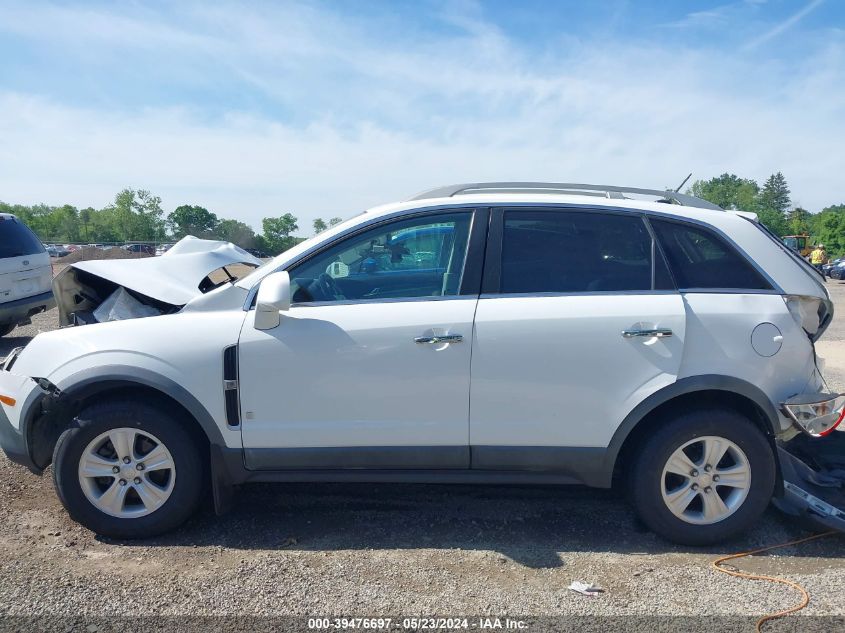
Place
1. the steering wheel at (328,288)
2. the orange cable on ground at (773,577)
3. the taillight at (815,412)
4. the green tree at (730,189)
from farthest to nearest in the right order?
the green tree at (730,189) → the steering wheel at (328,288) → the taillight at (815,412) → the orange cable on ground at (773,577)

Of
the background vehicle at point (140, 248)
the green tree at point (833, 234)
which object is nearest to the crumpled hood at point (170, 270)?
the background vehicle at point (140, 248)

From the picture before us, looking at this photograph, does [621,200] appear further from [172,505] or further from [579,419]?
[172,505]

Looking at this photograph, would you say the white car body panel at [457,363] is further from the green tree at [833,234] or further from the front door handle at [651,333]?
the green tree at [833,234]

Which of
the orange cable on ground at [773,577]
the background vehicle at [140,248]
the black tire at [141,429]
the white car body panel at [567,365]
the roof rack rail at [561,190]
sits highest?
the background vehicle at [140,248]

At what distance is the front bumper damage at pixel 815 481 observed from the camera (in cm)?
365

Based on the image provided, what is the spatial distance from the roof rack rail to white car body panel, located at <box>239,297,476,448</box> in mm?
814

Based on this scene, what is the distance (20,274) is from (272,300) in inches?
290

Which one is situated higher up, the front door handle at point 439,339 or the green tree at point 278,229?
the green tree at point 278,229

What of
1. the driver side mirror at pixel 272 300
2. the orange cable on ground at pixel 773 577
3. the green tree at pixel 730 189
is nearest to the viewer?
the orange cable on ground at pixel 773 577

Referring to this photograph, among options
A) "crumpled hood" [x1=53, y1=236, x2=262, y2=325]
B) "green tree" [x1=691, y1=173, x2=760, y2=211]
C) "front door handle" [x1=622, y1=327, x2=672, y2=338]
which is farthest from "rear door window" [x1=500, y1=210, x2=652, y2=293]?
"green tree" [x1=691, y1=173, x2=760, y2=211]

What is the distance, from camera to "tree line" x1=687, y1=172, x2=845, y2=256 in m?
47.4

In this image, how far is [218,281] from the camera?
4.81m

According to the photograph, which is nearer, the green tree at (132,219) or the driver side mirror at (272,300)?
the driver side mirror at (272,300)

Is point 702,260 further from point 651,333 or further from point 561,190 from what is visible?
point 561,190
